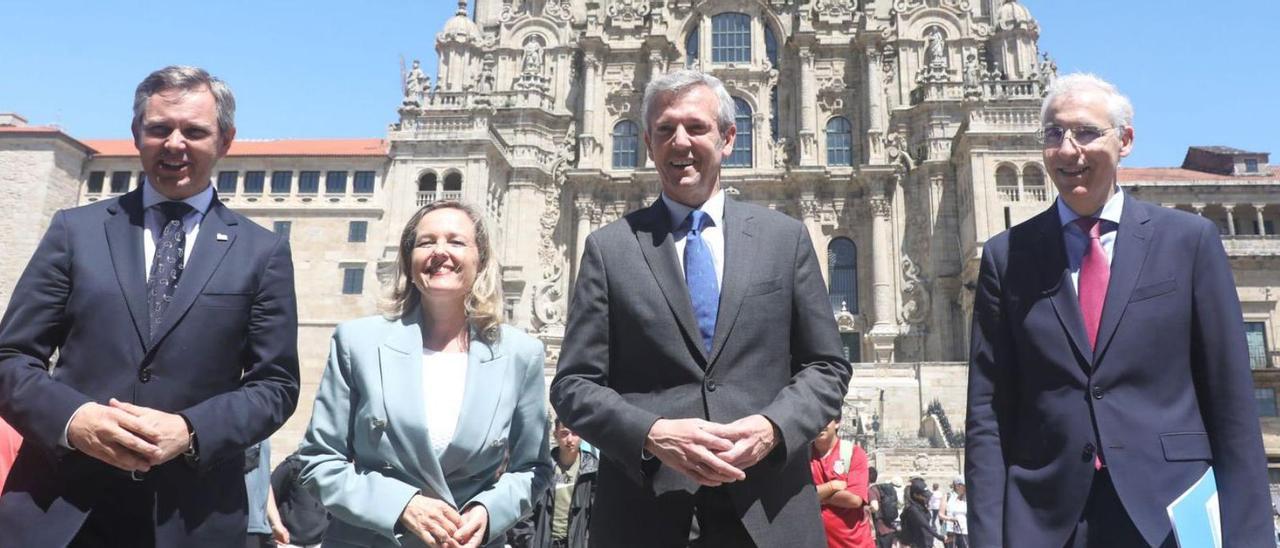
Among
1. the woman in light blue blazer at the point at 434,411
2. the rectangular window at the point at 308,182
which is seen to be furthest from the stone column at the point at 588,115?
the woman in light blue blazer at the point at 434,411

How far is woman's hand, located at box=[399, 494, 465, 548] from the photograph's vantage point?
3.75 meters

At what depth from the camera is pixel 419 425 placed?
13.0ft

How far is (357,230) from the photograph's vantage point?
32469 mm

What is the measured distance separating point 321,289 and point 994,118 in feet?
84.7

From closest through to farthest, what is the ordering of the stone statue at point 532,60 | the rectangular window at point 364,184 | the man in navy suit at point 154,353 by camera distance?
the man in navy suit at point 154,353 → the rectangular window at point 364,184 → the stone statue at point 532,60

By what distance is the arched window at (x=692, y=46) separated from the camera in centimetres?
3825

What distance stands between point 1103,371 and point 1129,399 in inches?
5.7

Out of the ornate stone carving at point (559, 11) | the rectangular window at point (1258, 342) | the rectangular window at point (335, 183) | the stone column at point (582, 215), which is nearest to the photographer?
the rectangular window at point (1258, 342)

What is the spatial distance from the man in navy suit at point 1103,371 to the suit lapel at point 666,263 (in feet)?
4.64

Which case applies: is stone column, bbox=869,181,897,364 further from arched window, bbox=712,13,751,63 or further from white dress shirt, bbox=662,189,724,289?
white dress shirt, bbox=662,189,724,289

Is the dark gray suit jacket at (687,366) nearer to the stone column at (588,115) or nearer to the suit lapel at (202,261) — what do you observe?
the suit lapel at (202,261)

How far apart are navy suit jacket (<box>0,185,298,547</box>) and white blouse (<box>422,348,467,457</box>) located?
0.64 m

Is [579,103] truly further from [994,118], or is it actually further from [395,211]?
[994,118]

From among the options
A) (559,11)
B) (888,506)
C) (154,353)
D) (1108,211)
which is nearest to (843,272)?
(559,11)
